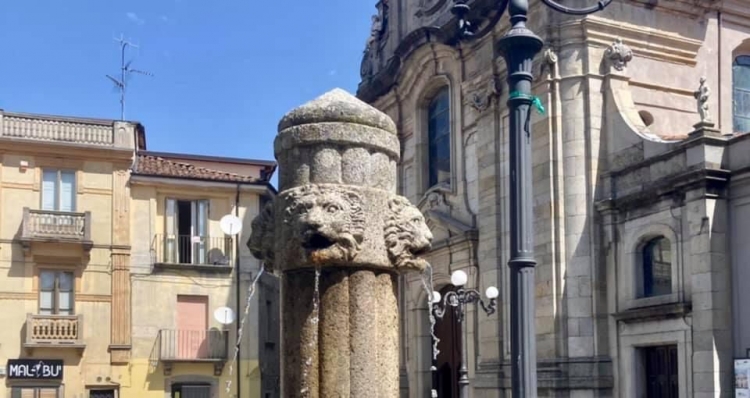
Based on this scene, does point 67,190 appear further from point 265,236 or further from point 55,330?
point 265,236

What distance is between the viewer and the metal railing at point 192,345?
2881 centimetres

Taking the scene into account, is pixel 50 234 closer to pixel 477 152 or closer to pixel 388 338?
pixel 477 152

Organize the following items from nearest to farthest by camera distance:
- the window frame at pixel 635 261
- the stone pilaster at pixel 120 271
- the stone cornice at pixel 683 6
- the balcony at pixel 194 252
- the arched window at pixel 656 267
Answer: the window frame at pixel 635 261 < the arched window at pixel 656 267 < the stone cornice at pixel 683 6 < the stone pilaster at pixel 120 271 < the balcony at pixel 194 252

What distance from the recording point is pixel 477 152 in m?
21.8

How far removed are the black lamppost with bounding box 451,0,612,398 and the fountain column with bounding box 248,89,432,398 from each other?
2039 mm

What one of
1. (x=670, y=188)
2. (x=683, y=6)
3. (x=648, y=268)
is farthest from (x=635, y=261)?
A: (x=683, y=6)

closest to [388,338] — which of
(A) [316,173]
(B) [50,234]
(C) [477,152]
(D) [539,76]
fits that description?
(A) [316,173]

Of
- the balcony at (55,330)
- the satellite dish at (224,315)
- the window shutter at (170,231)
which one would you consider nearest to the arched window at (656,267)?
the satellite dish at (224,315)

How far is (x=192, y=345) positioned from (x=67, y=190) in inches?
210

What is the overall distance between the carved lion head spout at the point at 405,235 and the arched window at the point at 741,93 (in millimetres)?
16798

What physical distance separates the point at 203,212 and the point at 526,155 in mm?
22771

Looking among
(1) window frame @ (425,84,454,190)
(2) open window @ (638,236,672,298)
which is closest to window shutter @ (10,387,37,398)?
(1) window frame @ (425,84,454,190)

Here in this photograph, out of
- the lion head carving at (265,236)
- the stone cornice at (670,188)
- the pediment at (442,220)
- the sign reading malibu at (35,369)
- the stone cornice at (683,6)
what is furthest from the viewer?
the sign reading malibu at (35,369)

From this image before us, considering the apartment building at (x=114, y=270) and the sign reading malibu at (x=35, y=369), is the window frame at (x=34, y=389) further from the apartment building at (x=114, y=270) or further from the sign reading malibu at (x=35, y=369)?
the sign reading malibu at (x=35, y=369)
